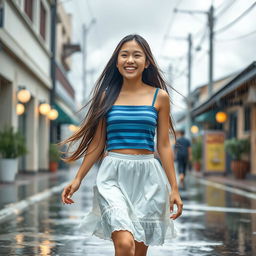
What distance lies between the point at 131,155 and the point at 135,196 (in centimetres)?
26

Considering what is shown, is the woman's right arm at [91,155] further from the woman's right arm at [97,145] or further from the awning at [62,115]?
the awning at [62,115]

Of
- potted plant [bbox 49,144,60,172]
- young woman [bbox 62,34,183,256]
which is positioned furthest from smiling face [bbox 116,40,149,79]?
potted plant [bbox 49,144,60,172]

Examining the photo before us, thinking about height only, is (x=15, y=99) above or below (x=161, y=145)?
above

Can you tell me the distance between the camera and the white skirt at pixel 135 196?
3549 millimetres

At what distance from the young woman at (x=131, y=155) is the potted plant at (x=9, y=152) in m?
13.5

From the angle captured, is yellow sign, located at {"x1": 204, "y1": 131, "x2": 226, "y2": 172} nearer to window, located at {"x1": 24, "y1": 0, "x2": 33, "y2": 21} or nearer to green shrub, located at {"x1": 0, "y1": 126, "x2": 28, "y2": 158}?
window, located at {"x1": 24, "y1": 0, "x2": 33, "y2": 21}

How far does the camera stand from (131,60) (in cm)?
380

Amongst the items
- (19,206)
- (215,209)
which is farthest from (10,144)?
(215,209)

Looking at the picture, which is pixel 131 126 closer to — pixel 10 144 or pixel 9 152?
pixel 10 144

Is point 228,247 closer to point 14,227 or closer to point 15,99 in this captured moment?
point 14,227

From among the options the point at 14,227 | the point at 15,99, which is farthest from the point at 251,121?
the point at 14,227

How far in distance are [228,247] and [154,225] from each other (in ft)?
10.1

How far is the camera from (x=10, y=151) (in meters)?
17.4

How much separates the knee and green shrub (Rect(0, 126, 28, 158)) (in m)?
14.3
